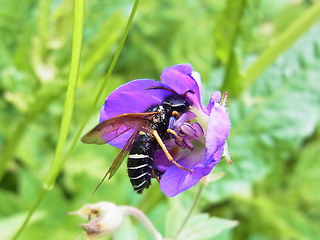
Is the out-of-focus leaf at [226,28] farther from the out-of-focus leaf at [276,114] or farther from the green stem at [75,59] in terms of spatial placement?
the green stem at [75,59]

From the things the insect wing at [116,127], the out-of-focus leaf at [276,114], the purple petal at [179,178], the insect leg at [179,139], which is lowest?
the out-of-focus leaf at [276,114]

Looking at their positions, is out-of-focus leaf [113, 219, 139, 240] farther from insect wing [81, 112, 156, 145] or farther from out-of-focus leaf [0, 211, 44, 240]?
out-of-focus leaf [0, 211, 44, 240]

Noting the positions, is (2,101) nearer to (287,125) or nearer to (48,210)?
(48,210)

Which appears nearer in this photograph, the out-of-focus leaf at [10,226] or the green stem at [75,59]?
the green stem at [75,59]

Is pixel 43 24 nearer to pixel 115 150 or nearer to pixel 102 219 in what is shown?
pixel 115 150

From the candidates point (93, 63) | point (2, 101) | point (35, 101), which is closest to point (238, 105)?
point (93, 63)

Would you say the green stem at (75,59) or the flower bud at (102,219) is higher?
the green stem at (75,59)

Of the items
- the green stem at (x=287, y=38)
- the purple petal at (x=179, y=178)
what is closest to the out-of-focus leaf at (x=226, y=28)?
the green stem at (x=287, y=38)

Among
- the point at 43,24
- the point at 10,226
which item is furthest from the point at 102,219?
the point at 43,24

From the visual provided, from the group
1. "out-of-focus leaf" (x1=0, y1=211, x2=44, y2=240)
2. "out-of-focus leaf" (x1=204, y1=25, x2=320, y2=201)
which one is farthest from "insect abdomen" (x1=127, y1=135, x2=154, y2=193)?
"out-of-focus leaf" (x1=204, y1=25, x2=320, y2=201)
